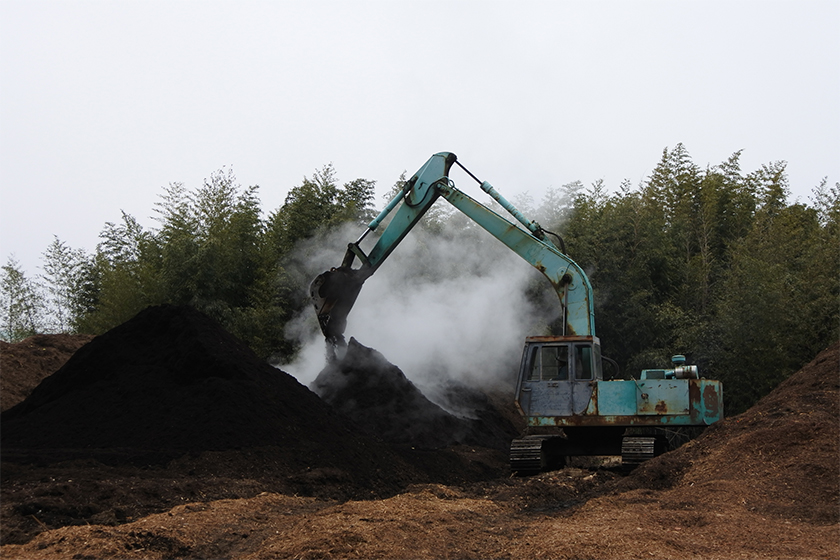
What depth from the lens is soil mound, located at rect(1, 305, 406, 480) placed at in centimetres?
983

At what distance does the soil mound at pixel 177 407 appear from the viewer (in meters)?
9.83

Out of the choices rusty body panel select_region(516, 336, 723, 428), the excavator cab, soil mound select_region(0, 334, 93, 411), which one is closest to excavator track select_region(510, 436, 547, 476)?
rusty body panel select_region(516, 336, 723, 428)

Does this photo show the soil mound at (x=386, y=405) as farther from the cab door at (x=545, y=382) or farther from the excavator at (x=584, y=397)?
the cab door at (x=545, y=382)

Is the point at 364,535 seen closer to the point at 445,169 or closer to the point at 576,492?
the point at 576,492

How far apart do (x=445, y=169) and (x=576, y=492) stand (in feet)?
21.8

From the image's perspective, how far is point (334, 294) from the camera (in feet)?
44.5

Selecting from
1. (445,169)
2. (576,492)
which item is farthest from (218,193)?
(576,492)

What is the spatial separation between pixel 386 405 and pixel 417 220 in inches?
139

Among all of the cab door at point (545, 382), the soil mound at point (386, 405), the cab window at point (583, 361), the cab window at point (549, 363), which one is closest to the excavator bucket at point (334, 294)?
the soil mound at point (386, 405)

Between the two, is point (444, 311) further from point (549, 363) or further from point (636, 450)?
point (636, 450)

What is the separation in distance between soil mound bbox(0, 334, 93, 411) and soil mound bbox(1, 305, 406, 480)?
4.16 m

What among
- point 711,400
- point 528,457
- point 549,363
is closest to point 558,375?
point 549,363

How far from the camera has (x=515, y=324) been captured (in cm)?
2314

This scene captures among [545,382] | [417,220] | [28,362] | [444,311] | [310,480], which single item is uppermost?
[417,220]
